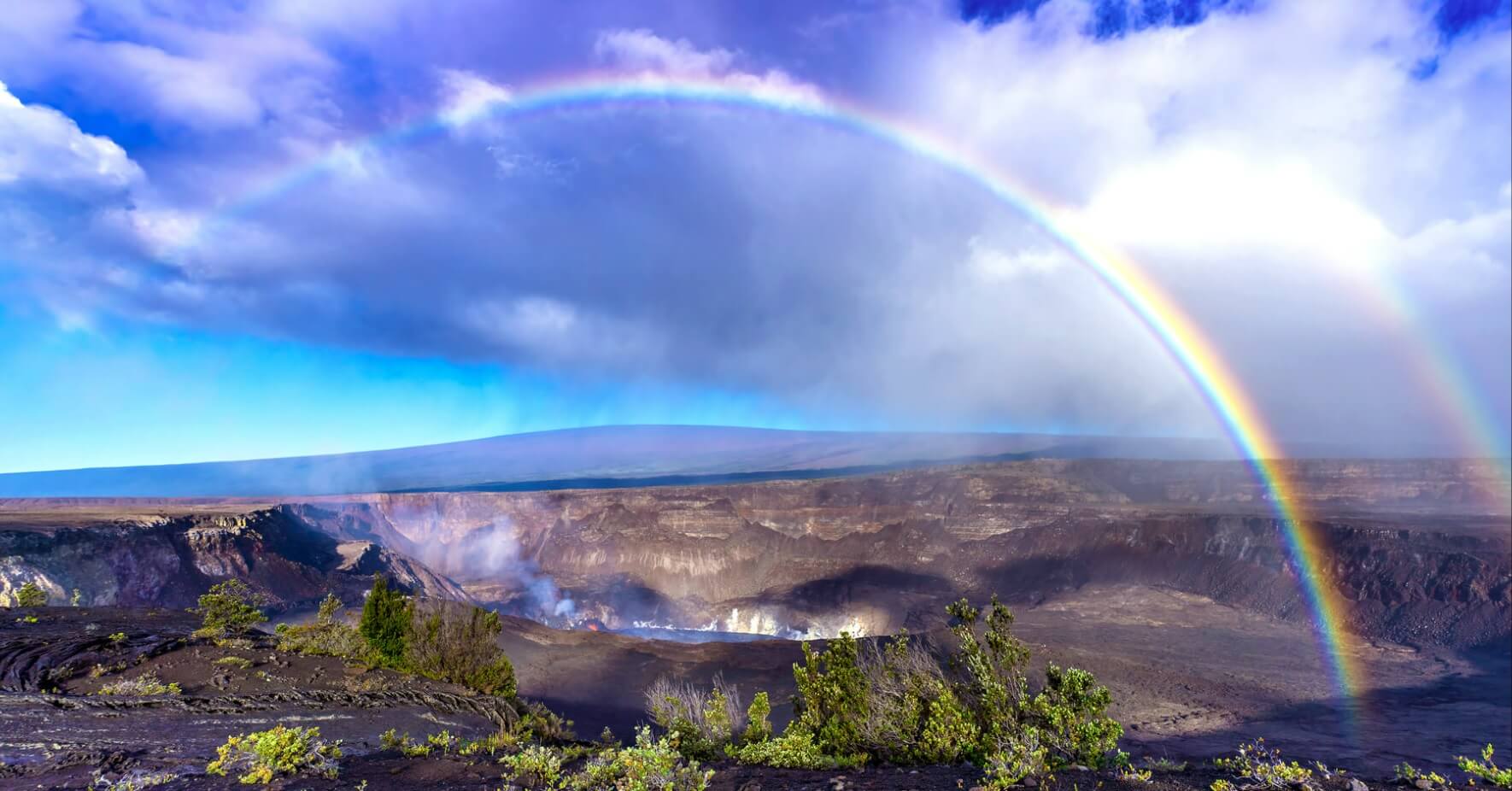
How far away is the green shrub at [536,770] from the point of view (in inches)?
383

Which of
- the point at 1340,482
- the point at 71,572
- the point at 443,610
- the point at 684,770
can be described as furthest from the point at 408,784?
the point at 1340,482

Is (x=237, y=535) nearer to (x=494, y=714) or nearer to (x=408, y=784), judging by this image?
(x=494, y=714)

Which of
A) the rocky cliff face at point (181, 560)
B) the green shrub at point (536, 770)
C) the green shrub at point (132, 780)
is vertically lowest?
the rocky cliff face at point (181, 560)

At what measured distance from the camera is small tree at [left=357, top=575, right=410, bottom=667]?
23828 mm

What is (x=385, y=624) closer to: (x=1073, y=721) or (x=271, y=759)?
(x=271, y=759)

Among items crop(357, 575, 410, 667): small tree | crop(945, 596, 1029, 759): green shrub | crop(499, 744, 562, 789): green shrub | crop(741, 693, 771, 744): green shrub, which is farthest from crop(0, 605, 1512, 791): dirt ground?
crop(741, 693, 771, 744): green shrub

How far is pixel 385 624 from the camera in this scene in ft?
78.9

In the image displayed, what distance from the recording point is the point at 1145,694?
33.2 m

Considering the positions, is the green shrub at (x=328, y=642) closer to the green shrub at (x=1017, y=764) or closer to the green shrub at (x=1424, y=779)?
the green shrub at (x=1017, y=764)

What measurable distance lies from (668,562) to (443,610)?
54862 millimetres

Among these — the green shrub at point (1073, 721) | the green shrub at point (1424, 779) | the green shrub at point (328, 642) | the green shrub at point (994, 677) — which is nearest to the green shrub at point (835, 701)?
the green shrub at point (994, 677)

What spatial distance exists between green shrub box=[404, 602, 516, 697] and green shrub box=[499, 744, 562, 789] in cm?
1346

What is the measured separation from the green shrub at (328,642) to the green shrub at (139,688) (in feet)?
19.1

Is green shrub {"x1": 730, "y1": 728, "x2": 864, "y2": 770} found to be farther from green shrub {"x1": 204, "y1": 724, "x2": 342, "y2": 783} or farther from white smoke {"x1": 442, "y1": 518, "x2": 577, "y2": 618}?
white smoke {"x1": 442, "y1": 518, "x2": 577, "y2": 618}
